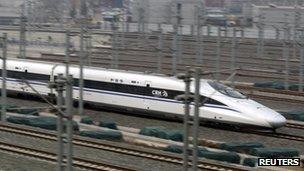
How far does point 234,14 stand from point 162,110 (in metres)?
71.2

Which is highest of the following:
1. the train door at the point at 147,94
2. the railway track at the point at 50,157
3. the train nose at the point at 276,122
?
the train door at the point at 147,94

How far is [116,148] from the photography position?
65.4 feet

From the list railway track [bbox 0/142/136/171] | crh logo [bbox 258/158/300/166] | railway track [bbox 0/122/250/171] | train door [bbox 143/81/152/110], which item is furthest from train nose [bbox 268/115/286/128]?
railway track [bbox 0/142/136/171]

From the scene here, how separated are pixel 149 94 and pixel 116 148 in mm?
6180

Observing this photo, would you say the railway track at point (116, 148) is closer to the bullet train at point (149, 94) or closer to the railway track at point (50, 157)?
the railway track at point (50, 157)

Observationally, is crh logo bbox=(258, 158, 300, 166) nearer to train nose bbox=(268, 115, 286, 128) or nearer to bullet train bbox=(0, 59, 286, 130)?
bullet train bbox=(0, 59, 286, 130)

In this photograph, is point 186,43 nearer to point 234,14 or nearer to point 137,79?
point 234,14

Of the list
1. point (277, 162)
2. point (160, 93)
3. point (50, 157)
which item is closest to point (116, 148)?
point (50, 157)

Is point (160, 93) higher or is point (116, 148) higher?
point (160, 93)

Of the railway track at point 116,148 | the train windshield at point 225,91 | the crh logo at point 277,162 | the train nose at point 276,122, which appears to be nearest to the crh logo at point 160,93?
the train windshield at point 225,91

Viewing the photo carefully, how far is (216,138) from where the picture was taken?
2241 centimetres

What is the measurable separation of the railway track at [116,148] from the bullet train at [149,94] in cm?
206

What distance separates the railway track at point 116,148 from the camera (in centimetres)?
1708

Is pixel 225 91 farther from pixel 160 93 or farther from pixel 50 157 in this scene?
pixel 50 157
